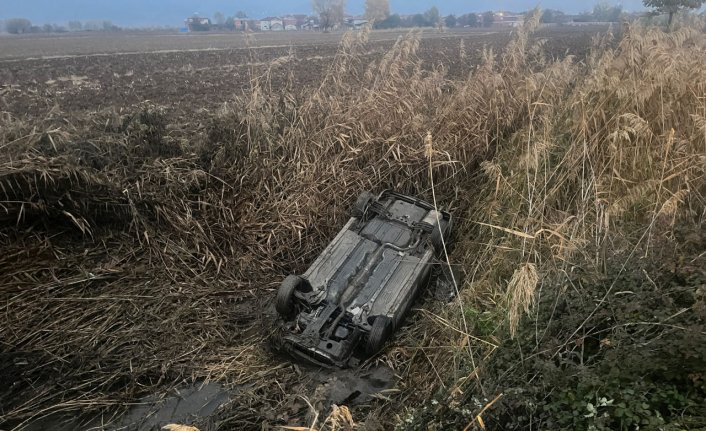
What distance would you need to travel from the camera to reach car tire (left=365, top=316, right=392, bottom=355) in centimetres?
358

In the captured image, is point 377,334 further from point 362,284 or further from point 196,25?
point 196,25

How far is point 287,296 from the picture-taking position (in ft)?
12.5

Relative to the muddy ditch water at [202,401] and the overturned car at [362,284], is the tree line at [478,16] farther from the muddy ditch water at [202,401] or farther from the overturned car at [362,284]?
A: the muddy ditch water at [202,401]

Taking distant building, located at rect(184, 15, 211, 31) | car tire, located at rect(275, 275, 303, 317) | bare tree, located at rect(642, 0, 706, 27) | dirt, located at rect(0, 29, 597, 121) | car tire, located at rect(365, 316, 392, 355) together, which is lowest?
car tire, located at rect(365, 316, 392, 355)

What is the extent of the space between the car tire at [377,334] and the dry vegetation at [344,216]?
0.53 ft

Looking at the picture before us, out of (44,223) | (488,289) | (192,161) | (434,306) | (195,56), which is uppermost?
(195,56)

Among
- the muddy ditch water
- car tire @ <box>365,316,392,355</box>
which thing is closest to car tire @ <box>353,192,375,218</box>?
car tire @ <box>365,316,392,355</box>

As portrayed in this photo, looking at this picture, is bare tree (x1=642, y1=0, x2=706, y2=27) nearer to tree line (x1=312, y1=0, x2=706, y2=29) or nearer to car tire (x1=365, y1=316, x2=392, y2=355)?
tree line (x1=312, y1=0, x2=706, y2=29)

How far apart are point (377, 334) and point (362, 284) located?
1.98ft

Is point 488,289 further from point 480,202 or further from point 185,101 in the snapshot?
point 185,101

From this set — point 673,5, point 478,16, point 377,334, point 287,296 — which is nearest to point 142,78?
point 287,296

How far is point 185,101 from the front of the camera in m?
9.80

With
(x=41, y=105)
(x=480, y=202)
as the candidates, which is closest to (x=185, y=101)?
(x=41, y=105)

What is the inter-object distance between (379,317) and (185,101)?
25.8 feet
